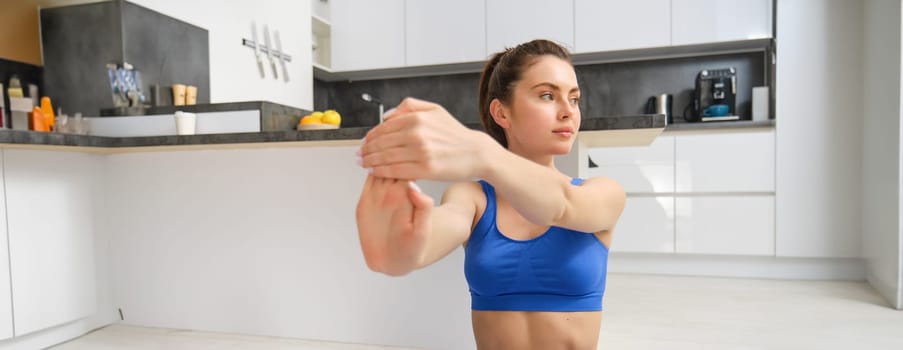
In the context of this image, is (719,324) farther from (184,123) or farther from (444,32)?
(444,32)

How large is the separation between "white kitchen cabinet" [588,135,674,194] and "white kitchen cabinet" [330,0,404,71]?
1.65m

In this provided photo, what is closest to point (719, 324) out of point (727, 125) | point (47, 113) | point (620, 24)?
point (727, 125)

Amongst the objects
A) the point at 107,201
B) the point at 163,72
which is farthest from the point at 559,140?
the point at 163,72

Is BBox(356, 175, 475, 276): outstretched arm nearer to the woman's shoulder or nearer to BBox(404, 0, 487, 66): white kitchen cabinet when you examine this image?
the woman's shoulder

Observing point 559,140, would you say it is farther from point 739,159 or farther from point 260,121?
point 739,159

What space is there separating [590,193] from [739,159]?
3.08 meters

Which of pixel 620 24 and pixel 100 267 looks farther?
pixel 620 24

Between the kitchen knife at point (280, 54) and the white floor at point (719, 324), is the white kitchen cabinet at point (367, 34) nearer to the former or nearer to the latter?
the kitchen knife at point (280, 54)

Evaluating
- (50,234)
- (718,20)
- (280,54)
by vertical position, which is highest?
(718,20)

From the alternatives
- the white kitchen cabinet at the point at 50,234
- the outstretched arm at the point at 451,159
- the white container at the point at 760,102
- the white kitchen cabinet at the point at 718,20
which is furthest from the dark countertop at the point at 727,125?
the outstretched arm at the point at 451,159

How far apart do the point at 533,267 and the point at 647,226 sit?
2957 millimetres

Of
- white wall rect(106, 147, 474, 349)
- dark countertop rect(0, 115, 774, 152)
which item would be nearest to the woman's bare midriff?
dark countertop rect(0, 115, 774, 152)

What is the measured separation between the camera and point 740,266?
360cm

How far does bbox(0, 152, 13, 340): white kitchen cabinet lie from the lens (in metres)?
2.03
